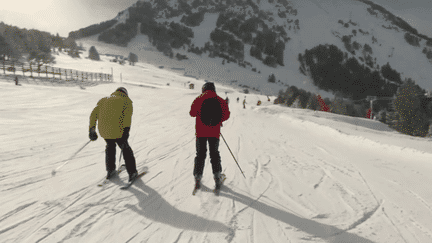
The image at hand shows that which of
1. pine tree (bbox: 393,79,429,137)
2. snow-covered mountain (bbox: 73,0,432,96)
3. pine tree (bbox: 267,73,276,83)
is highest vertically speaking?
snow-covered mountain (bbox: 73,0,432,96)

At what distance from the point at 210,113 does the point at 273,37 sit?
6389 inches

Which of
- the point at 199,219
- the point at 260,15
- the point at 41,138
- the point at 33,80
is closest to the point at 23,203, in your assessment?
the point at 199,219

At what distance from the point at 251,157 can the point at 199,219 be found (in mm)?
3210

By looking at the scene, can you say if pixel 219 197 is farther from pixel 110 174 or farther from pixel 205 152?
pixel 110 174

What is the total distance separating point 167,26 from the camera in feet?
471

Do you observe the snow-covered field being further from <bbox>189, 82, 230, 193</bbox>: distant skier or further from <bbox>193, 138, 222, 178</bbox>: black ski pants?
<bbox>189, 82, 230, 193</bbox>: distant skier

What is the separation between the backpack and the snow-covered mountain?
326 ft

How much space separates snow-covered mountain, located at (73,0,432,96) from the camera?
121 meters

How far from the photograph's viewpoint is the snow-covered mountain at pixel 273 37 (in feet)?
396

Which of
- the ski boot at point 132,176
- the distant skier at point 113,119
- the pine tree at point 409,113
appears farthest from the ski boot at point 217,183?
the pine tree at point 409,113

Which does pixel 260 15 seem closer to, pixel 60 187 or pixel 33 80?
pixel 33 80

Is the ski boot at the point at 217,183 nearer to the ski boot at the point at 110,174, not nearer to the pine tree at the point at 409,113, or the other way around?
the ski boot at the point at 110,174

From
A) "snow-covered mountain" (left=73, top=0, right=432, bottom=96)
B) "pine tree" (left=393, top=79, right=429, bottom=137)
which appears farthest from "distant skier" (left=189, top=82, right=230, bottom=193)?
"snow-covered mountain" (left=73, top=0, right=432, bottom=96)

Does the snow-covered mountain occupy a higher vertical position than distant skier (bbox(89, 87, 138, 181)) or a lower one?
higher
